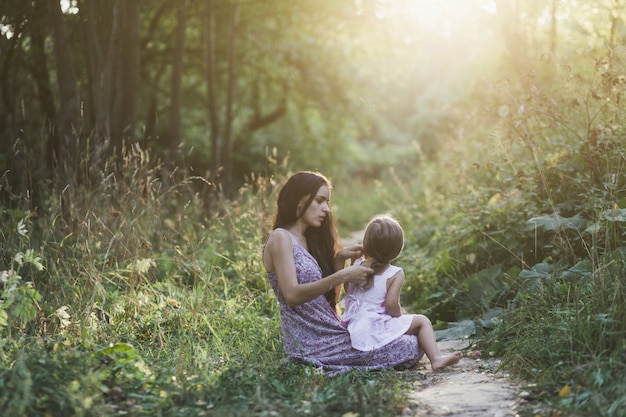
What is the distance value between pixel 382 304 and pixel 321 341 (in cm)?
44

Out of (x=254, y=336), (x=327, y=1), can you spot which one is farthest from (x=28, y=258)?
(x=327, y=1)

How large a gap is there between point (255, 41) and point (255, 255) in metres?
11.4

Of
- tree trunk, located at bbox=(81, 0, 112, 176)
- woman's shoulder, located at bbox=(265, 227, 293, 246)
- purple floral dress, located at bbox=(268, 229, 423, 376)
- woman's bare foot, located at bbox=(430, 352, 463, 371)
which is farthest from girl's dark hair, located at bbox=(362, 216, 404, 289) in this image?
tree trunk, located at bbox=(81, 0, 112, 176)

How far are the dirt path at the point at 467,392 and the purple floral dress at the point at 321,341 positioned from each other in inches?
8.8

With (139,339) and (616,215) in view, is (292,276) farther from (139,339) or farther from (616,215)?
(616,215)

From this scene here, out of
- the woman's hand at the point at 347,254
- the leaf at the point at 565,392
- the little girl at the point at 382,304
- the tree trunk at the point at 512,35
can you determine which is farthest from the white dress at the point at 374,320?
the tree trunk at the point at 512,35

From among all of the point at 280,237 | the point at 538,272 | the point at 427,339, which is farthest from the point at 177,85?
the point at 427,339

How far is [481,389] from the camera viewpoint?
3969mm

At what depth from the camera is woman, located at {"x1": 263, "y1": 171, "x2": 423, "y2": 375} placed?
14.9ft

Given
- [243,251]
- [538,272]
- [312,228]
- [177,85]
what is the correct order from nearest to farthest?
[312,228] → [538,272] → [243,251] → [177,85]

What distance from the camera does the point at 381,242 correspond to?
4566mm

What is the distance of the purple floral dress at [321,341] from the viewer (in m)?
4.59

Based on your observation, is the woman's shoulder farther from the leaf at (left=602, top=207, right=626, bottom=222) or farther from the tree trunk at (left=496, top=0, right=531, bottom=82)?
the tree trunk at (left=496, top=0, right=531, bottom=82)

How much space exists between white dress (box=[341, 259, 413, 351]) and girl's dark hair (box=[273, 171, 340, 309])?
0.27 metres
